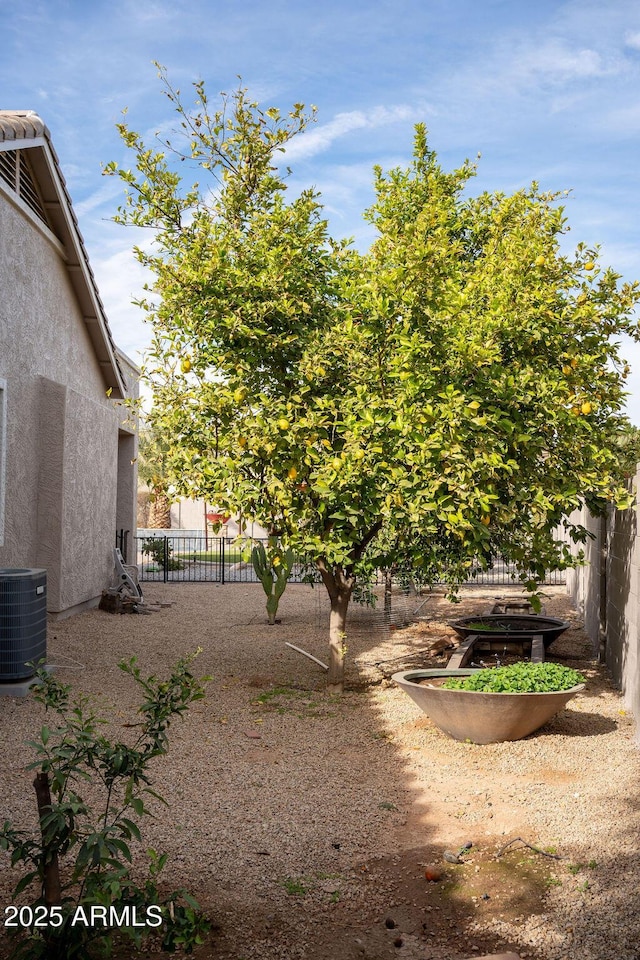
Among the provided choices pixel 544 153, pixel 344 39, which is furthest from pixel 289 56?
pixel 544 153

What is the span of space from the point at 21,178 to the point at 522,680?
8.86 m

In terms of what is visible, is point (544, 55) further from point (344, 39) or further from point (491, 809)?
point (491, 809)

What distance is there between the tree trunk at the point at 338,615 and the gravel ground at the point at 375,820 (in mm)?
186

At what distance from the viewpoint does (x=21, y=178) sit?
1059cm

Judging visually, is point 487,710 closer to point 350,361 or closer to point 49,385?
point 350,361

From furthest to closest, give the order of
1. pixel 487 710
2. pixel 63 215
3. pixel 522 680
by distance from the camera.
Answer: pixel 63 215 → pixel 522 680 → pixel 487 710

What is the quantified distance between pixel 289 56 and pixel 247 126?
1137 millimetres

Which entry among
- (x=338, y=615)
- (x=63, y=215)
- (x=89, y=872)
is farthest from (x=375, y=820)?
(x=63, y=215)

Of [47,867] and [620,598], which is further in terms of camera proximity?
[620,598]

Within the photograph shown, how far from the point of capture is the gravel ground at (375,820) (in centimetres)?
354

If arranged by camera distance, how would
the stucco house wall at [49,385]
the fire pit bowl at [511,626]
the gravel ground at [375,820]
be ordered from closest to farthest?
the gravel ground at [375,820], the fire pit bowl at [511,626], the stucco house wall at [49,385]

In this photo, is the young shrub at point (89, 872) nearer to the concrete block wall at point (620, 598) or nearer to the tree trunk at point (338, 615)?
the concrete block wall at point (620, 598)

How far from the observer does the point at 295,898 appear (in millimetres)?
3838

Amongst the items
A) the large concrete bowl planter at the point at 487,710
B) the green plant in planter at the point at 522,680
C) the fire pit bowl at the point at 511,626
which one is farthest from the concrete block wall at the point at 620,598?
the large concrete bowl planter at the point at 487,710
